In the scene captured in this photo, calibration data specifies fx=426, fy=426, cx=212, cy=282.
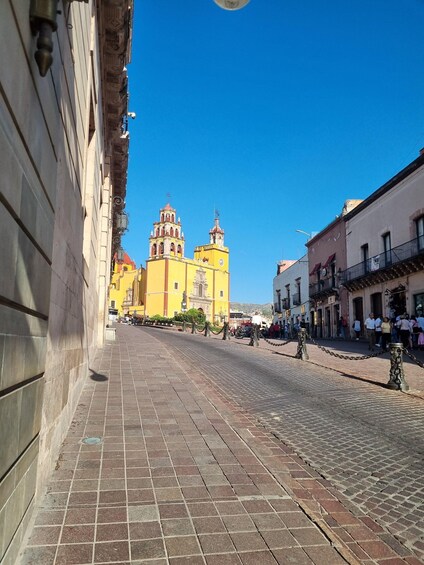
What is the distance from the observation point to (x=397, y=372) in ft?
29.1

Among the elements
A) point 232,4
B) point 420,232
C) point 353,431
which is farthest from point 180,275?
point 232,4

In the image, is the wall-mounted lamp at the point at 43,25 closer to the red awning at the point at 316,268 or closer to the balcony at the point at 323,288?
the balcony at the point at 323,288

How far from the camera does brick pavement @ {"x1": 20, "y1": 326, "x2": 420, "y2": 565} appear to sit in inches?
106

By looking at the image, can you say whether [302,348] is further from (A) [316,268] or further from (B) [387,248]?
(A) [316,268]

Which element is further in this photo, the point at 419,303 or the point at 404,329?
the point at 419,303

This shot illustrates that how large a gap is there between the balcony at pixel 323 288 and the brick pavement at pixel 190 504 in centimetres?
3045

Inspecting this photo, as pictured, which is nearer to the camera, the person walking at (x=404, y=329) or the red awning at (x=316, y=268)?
the person walking at (x=404, y=329)

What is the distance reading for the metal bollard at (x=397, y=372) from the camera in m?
8.78

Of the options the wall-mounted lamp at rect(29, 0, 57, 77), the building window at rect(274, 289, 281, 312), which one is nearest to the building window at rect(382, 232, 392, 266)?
the building window at rect(274, 289, 281, 312)

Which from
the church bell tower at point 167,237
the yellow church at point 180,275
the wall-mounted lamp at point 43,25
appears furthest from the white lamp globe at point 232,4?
the church bell tower at point 167,237

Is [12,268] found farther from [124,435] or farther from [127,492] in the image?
[124,435]

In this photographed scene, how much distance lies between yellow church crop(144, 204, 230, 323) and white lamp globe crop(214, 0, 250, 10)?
226ft

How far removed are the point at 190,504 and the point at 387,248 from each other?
26.5 meters

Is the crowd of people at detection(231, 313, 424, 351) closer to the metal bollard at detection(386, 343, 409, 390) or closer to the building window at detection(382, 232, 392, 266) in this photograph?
the building window at detection(382, 232, 392, 266)
